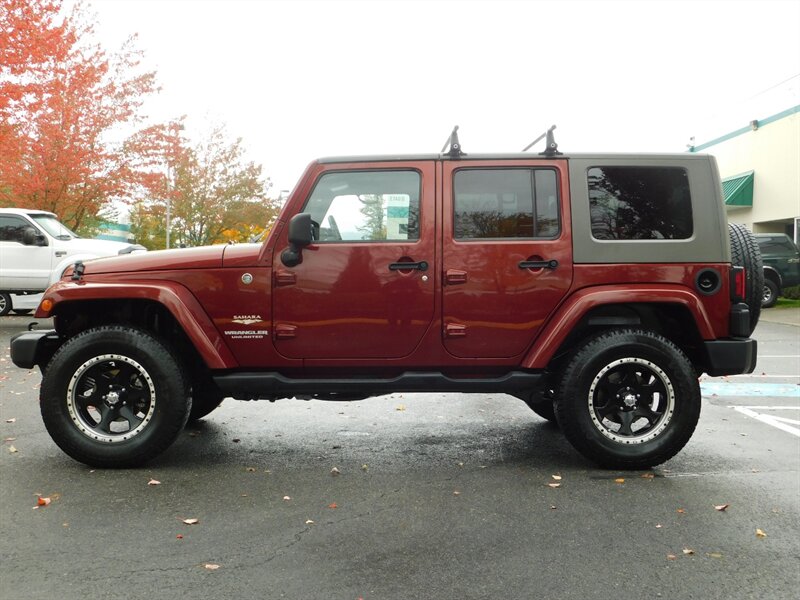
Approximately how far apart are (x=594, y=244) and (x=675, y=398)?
113 centimetres

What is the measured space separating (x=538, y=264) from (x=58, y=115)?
1710 cm

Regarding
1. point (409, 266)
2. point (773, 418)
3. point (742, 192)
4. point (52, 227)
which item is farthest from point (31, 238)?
point (742, 192)

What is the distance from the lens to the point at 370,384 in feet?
16.3

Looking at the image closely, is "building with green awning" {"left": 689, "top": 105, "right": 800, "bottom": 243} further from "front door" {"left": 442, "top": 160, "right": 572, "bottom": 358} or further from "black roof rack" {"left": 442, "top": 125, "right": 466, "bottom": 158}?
"black roof rack" {"left": 442, "top": 125, "right": 466, "bottom": 158}

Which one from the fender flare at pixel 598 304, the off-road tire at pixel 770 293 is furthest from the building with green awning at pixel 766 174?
the fender flare at pixel 598 304

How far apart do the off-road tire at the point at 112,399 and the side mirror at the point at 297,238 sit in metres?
1.01

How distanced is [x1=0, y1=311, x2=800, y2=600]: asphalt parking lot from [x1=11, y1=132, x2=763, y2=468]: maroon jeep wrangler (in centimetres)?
44

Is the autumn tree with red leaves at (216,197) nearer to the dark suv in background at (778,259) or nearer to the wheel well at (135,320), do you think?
the dark suv in background at (778,259)

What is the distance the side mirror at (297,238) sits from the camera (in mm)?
4758

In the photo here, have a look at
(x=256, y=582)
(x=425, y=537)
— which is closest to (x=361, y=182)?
(x=425, y=537)

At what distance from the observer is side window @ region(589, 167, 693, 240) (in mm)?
4992

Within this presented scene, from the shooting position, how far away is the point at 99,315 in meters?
5.22

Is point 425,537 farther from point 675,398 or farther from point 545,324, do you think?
point 675,398

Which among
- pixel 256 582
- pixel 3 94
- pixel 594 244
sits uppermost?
pixel 3 94
